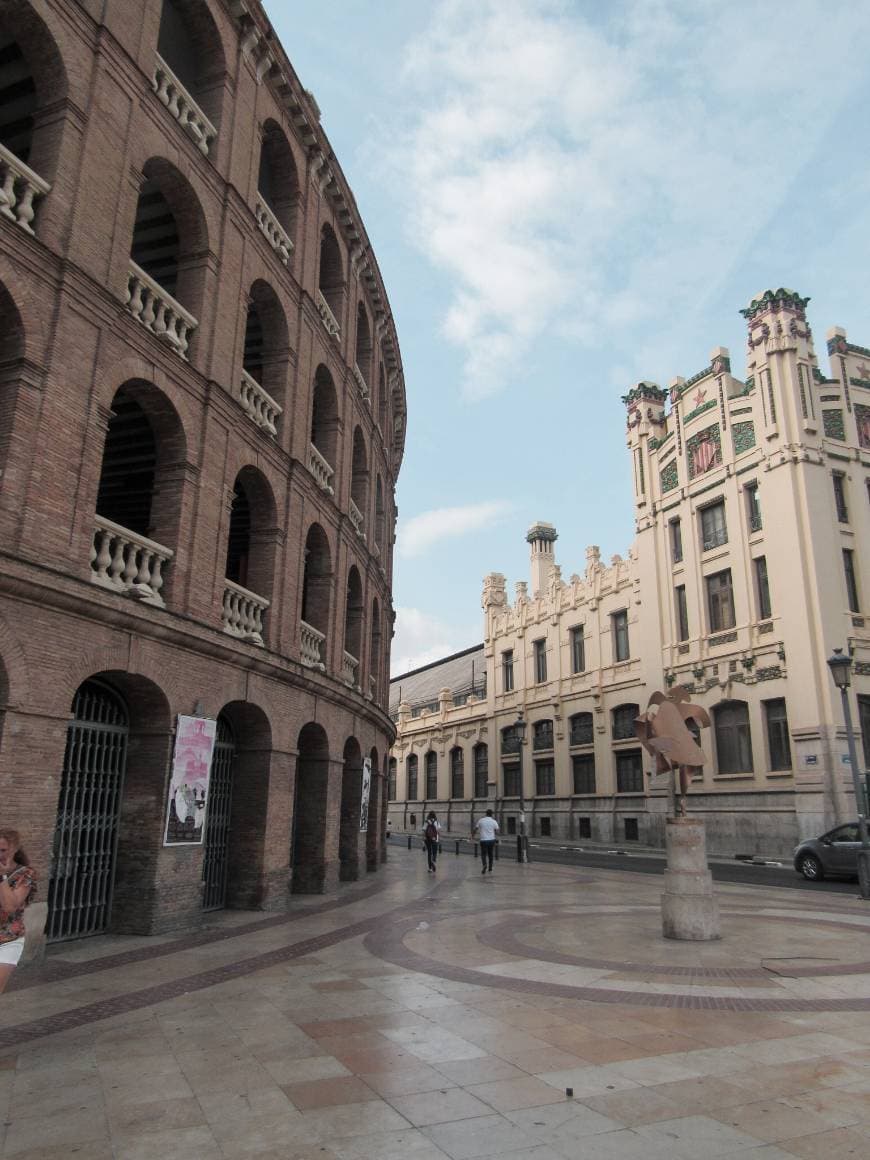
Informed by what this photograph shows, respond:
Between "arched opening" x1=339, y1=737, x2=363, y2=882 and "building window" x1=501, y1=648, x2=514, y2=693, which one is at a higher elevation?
"building window" x1=501, y1=648, x2=514, y2=693

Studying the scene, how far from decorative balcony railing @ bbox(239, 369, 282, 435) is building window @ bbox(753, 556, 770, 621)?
22.7 metres

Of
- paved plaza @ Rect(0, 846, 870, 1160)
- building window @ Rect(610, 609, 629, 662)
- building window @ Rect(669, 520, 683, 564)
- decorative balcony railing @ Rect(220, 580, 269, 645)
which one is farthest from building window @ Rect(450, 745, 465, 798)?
paved plaza @ Rect(0, 846, 870, 1160)

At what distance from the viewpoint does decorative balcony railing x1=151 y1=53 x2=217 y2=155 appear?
43.1 feet

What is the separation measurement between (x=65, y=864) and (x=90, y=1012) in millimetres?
3854

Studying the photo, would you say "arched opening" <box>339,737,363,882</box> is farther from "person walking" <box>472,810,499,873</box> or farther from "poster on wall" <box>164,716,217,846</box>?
"poster on wall" <box>164,716,217,846</box>

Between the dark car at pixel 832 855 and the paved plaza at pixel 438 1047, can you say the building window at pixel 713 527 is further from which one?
the paved plaza at pixel 438 1047

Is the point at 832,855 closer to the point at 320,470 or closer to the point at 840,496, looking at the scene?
the point at 840,496

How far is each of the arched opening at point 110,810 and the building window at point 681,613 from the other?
92.6 ft

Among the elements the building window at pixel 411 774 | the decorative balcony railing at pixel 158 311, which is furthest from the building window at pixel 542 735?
the decorative balcony railing at pixel 158 311

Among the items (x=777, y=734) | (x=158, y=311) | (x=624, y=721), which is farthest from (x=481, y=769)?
(x=158, y=311)

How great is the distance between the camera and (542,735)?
148 feet

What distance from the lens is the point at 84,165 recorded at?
11203 mm

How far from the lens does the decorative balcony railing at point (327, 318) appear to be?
735 inches

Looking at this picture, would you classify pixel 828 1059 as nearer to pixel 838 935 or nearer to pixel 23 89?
pixel 838 935
